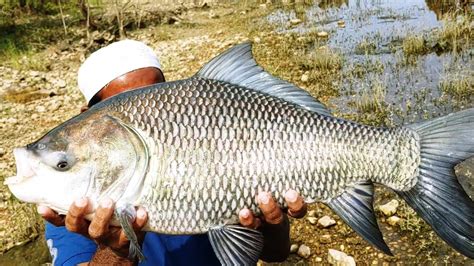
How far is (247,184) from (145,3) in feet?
60.6

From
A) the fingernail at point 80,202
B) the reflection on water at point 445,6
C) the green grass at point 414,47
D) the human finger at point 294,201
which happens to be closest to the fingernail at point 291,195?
the human finger at point 294,201

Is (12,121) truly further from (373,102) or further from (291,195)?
(291,195)

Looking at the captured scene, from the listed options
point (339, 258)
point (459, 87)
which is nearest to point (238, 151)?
point (339, 258)

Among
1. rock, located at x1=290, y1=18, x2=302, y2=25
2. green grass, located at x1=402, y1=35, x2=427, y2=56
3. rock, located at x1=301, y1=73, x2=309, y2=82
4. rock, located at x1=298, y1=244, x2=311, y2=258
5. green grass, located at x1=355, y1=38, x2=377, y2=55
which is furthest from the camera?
rock, located at x1=290, y1=18, x2=302, y2=25

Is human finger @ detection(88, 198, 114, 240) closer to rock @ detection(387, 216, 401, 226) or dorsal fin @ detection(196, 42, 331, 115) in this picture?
dorsal fin @ detection(196, 42, 331, 115)

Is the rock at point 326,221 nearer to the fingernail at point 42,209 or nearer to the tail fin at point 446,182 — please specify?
the tail fin at point 446,182

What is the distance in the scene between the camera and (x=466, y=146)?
1.95 m

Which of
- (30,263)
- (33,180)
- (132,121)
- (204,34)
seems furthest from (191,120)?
(204,34)

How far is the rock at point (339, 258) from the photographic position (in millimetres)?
3875

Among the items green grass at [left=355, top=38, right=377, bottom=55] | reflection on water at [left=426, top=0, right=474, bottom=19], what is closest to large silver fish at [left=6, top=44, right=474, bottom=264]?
green grass at [left=355, top=38, right=377, bottom=55]

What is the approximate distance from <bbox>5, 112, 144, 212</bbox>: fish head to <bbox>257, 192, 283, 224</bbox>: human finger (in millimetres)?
523

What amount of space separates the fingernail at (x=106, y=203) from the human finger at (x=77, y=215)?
0.06m

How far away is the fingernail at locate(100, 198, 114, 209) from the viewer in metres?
1.92

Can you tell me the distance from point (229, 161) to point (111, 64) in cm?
113
